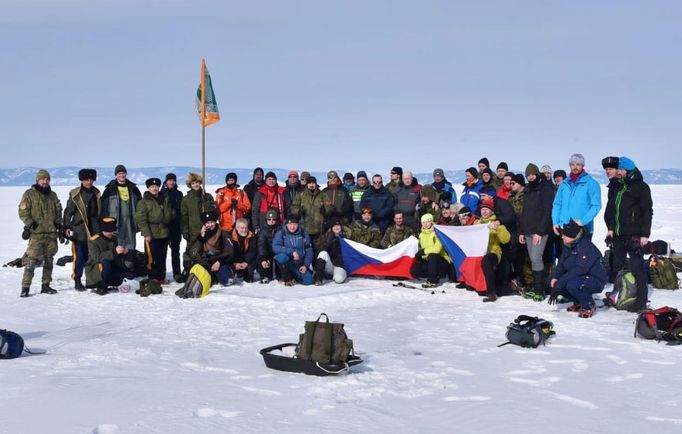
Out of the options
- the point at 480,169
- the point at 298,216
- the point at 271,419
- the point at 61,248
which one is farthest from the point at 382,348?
the point at 61,248

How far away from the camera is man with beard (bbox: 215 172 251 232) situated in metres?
12.9

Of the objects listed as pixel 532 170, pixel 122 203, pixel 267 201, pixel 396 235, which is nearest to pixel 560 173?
pixel 532 170

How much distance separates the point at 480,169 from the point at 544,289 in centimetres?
306

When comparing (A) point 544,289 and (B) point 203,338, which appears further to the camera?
(A) point 544,289

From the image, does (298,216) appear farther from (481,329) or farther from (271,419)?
(271,419)

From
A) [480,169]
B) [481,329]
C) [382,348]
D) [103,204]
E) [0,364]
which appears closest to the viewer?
[0,364]

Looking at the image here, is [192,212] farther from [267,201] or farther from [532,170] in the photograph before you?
[532,170]

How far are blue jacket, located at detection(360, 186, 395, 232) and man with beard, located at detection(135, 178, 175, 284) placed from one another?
12.3ft

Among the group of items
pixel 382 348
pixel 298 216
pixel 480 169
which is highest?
pixel 480 169

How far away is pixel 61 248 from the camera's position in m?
18.9

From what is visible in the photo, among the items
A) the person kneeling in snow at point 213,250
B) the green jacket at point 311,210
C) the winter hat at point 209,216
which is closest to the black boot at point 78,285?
the person kneeling in snow at point 213,250

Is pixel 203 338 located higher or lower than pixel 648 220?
lower

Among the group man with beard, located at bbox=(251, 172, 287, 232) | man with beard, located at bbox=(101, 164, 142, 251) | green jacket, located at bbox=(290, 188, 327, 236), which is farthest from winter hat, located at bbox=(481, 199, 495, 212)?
man with beard, located at bbox=(101, 164, 142, 251)

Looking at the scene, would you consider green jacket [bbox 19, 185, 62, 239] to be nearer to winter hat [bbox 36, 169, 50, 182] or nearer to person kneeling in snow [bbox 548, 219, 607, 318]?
winter hat [bbox 36, 169, 50, 182]
